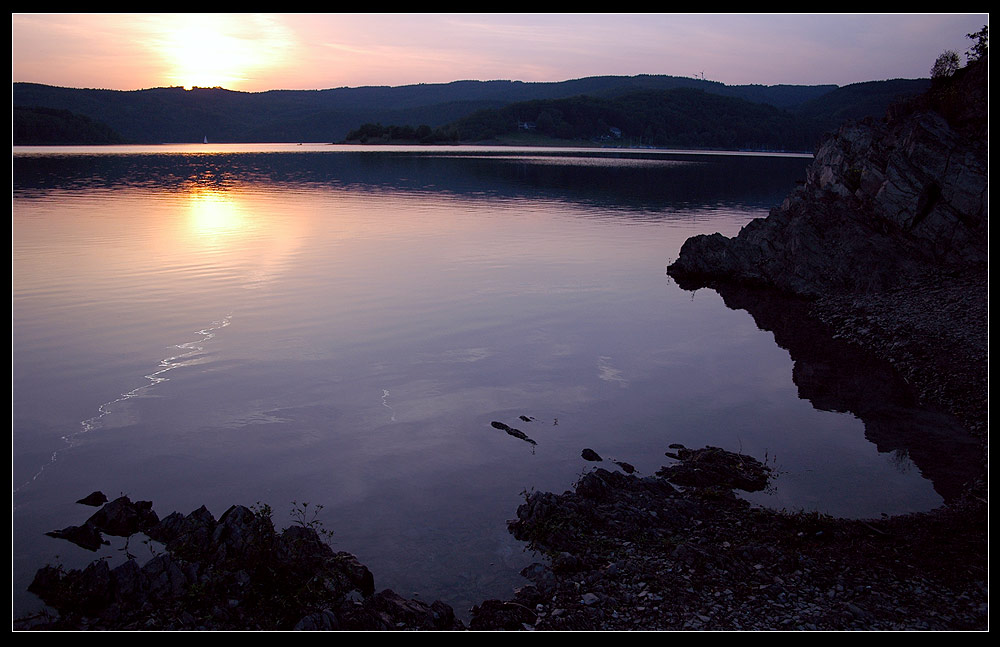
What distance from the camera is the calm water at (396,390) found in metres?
13.4

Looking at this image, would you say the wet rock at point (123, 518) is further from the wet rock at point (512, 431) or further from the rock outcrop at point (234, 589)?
the wet rock at point (512, 431)

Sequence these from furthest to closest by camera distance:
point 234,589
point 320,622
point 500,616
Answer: point 234,589
point 500,616
point 320,622

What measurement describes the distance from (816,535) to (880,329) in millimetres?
16541

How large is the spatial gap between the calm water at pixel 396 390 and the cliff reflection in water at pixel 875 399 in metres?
0.15

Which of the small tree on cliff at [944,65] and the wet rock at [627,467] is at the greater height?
the small tree on cliff at [944,65]

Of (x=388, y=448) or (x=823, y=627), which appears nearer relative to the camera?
(x=823, y=627)

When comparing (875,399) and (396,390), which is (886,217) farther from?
(396,390)

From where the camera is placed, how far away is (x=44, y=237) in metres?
41.1

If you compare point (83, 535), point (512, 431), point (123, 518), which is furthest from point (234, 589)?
point (512, 431)

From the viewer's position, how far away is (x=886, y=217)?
1385 inches

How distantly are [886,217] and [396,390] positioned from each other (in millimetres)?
27604

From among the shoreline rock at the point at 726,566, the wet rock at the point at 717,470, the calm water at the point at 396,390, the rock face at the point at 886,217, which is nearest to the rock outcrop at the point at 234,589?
the calm water at the point at 396,390

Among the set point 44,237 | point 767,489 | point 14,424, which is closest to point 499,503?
point 767,489
